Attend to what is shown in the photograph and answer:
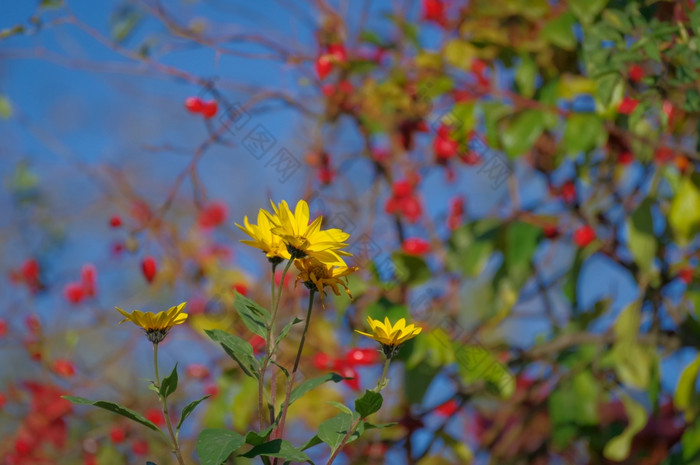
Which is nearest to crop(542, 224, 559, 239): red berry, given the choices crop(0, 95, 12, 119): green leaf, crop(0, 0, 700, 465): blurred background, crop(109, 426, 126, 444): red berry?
crop(0, 0, 700, 465): blurred background

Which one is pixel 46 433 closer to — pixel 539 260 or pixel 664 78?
pixel 539 260

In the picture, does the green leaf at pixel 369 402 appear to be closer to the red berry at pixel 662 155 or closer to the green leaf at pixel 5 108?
the red berry at pixel 662 155

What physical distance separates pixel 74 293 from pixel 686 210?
3.89 ft

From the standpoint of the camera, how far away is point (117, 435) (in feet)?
4.50

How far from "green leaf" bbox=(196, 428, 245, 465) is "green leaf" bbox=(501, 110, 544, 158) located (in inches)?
28.0

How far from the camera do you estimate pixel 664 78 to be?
2.42 feet

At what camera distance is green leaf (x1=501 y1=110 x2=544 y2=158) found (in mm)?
1010

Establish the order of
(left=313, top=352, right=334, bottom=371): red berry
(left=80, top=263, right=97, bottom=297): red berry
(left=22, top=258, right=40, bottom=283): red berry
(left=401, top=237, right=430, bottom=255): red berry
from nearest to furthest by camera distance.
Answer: (left=313, top=352, right=334, bottom=371): red berry → (left=401, top=237, right=430, bottom=255): red berry → (left=80, top=263, right=97, bottom=297): red berry → (left=22, top=258, right=40, bottom=283): red berry

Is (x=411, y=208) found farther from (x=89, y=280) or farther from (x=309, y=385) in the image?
(x=309, y=385)

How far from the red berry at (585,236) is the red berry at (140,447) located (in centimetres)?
94

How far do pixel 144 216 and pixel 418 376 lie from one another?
696mm

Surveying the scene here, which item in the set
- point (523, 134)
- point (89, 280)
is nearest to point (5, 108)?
point (89, 280)

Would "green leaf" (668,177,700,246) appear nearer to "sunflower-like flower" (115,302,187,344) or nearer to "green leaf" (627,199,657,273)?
"green leaf" (627,199,657,273)

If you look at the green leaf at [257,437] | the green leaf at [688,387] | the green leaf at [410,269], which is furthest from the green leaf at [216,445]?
the green leaf at [688,387]
